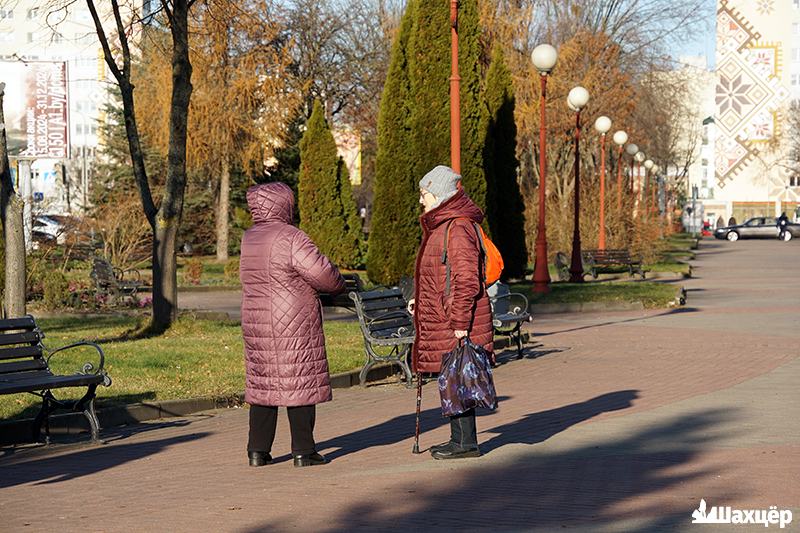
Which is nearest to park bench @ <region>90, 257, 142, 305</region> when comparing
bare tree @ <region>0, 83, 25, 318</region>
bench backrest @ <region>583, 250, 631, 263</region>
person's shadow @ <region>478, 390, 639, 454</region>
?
bare tree @ <region>0, 83, 25, 318</region>

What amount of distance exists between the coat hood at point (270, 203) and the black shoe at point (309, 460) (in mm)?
1597

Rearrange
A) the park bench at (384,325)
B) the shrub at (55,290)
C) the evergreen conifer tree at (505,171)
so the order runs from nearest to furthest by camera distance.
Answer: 1. the park bench at (384,325)
2. the shrub at (55,290)
3. the evergreen conifer tree at (505,171)

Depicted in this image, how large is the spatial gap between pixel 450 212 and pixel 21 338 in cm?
387

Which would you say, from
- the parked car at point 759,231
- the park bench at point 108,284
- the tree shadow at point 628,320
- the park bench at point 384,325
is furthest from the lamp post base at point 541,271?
the parked car at point 759,231

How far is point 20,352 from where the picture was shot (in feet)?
33.1

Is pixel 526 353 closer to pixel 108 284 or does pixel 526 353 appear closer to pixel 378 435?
pixel 378 435

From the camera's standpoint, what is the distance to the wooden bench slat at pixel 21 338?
10.1 meters

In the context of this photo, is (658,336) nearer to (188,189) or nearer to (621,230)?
(621,230)

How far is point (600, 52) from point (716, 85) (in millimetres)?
99424

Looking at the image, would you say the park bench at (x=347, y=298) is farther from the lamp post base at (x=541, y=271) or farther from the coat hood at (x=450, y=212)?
the coat hood at (x=450, y=212)

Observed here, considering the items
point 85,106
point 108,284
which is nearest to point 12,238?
point 108,284

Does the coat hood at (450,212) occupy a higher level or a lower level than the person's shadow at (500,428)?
higher

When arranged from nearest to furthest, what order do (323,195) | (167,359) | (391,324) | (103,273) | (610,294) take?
(391,324) → (167,359) → (103,273) → (610,294) → (323,195)

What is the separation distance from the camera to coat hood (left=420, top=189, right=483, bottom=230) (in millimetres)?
8516
